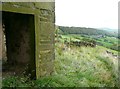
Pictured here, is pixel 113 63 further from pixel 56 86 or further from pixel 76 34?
pixel 56 86

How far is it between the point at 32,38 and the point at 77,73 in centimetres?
234

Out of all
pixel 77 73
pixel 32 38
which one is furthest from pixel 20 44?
pixel 77 73

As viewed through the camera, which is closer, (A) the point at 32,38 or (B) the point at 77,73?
(A) the point at 32,38

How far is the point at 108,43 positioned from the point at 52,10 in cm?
599

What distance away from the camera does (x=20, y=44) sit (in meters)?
7.36

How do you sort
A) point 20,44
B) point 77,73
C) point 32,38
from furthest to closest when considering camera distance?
1. point 77,73
2. point 20,44
3. point 32,38

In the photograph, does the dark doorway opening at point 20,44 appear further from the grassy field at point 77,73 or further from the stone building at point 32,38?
the grassy field at point 77,73

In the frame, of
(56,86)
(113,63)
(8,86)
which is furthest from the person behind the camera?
(113,63)

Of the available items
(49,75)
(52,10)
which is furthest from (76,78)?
(52,10)

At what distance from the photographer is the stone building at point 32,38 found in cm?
700

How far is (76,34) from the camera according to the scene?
567 inches

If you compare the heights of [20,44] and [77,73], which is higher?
[20,44]

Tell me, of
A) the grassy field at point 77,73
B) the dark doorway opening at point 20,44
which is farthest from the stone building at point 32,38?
the grassy field at point 77,73

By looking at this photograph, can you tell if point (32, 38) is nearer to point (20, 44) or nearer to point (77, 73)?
point (20, 44)
